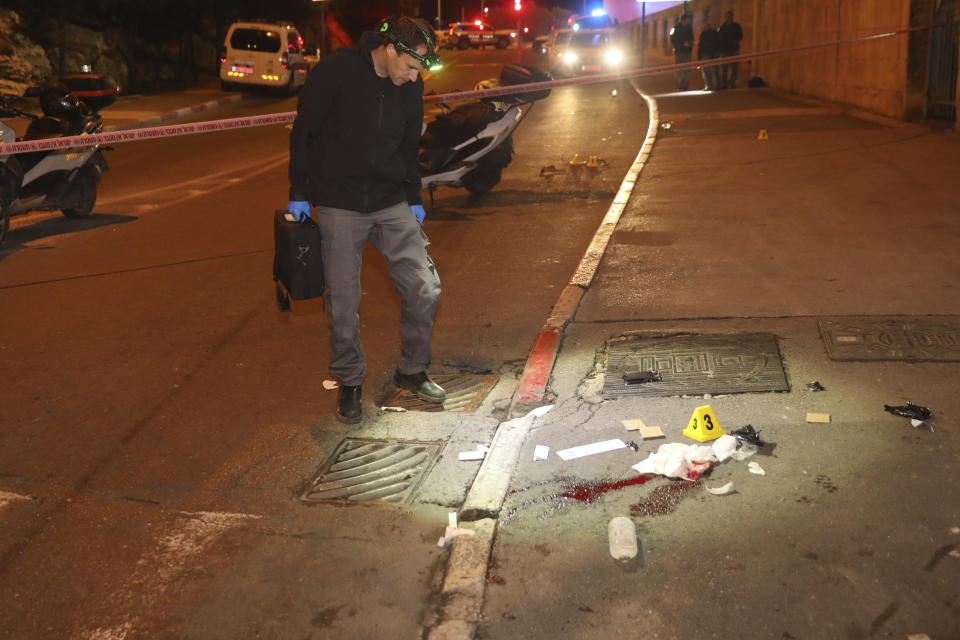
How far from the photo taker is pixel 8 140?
974 cm

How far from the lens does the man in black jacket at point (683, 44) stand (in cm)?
2650

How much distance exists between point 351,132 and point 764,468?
2529 millimetres

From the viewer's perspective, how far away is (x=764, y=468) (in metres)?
4.25

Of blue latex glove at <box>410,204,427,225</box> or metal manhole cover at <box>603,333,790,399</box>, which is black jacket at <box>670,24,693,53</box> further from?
blue latex glove at <box>410,204,427,225</box>

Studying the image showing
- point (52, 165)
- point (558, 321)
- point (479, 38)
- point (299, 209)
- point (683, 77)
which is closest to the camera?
point (299, 209)

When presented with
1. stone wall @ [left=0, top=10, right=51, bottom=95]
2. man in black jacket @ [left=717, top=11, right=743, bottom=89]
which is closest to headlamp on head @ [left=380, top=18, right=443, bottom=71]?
man in black jacket @ [left=717, top=11, right=743, bottom=89]

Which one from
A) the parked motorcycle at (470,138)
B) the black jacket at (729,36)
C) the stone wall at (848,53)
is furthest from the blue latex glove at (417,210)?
the black jacket at (729,36)

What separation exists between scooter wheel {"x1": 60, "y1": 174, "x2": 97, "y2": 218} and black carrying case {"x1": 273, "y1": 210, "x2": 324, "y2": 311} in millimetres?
6889

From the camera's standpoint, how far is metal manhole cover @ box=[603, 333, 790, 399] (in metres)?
5.20

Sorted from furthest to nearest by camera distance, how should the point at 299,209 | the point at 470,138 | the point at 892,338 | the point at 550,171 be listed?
the point at 550,171
the point at 470,138
the point at 892,338
the point at 299,209

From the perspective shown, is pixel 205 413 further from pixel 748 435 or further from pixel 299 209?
pixel 748 435

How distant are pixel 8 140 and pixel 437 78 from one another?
32.1 metres

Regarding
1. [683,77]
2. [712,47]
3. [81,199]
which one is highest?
[712,47]

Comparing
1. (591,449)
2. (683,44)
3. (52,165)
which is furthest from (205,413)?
(683,44)
